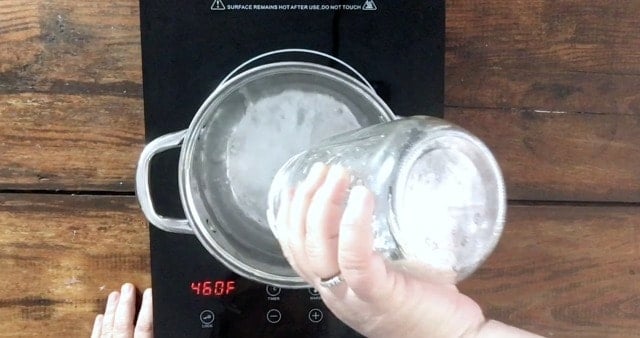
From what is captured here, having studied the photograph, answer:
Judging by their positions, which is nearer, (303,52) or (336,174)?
(336,174)

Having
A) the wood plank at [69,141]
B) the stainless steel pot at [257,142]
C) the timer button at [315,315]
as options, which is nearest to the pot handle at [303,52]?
the stainless steel pot at [257,142]

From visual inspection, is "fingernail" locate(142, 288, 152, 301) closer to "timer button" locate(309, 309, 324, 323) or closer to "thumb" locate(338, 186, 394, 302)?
"timer button" locate(309, 309, 324, 323)

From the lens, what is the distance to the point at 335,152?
54 centimetres

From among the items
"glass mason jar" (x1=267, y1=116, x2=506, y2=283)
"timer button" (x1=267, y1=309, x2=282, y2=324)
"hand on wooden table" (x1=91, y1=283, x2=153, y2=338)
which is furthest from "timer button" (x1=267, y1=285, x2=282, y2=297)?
"glass mason jar" (x1=267, y1=116, x2=506, y2=283)

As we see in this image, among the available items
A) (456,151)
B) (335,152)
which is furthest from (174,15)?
(456,151)

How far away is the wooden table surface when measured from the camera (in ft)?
2.26

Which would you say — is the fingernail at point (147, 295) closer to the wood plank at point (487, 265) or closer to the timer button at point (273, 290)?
the wood plank at point (487, 265)

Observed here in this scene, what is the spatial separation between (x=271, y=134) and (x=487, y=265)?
255 mm

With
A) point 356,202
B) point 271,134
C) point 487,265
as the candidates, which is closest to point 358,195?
point 356,202

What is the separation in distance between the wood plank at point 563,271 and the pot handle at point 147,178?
0.29 metres

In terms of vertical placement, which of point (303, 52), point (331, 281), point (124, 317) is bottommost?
point (124, 317)

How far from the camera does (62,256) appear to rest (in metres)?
0.71

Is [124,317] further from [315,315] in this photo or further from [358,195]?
[358,195]

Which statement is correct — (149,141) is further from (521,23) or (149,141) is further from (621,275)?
(621,275)
